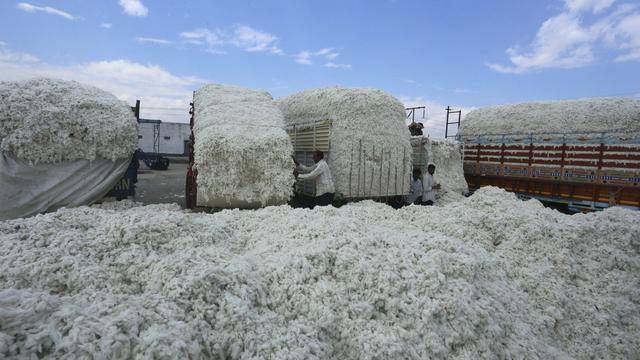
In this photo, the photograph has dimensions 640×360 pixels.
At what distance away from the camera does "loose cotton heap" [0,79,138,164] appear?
619cm

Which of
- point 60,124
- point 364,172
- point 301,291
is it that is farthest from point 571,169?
point 60,124

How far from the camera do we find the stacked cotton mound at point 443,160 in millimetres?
10562

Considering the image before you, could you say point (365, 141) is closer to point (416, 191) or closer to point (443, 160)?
point (416, 191)

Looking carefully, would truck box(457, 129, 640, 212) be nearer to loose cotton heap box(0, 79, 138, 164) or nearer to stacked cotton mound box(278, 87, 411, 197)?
stacked cotton mound box(278, 87, 411, 197)

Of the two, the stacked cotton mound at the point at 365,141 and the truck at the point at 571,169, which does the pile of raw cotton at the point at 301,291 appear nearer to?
the stacked cotton mound at the point at 365,141

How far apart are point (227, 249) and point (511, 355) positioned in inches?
115

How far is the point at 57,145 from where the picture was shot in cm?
638

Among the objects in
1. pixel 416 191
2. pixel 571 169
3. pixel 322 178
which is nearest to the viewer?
pixel 322 178

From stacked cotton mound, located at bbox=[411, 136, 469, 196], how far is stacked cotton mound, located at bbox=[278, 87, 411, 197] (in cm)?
196

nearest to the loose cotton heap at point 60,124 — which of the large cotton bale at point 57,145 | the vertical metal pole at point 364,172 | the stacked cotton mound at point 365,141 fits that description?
the large cotton bale at point 57,145

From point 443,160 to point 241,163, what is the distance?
23.4 feet

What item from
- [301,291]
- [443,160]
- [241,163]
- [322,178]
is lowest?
[301,291]

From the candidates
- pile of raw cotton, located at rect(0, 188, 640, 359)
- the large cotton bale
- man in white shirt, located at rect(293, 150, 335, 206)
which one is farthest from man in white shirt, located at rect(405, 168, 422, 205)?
the large cotton bale

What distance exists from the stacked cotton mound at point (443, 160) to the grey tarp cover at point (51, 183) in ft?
24.6
